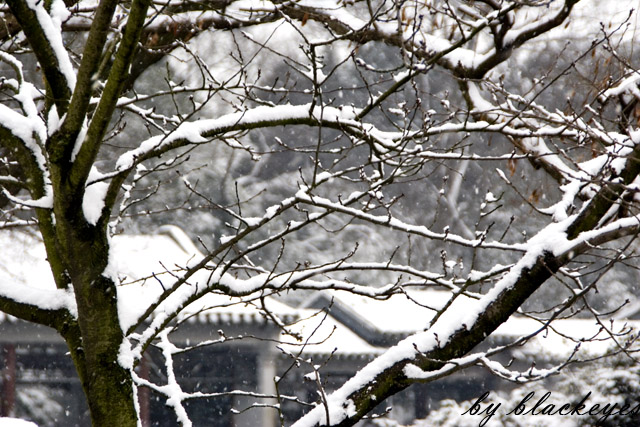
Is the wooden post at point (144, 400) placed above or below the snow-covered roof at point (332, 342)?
below

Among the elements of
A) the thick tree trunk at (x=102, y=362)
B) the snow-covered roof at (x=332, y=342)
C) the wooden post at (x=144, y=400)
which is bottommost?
the thick tree trunk at (x=102, y=362)

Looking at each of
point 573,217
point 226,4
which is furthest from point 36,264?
point 573,217

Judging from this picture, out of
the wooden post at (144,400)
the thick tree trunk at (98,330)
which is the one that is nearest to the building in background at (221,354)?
the wooden post at (144,400)

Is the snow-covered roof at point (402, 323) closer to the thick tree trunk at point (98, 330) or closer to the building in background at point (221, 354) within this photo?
the building in background at point (221, 354)

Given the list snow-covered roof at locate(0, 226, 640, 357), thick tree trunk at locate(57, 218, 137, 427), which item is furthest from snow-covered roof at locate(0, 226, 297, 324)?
thick tree trunk at locate(57, 218, 137, 427)

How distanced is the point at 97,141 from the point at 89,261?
0.58 metres

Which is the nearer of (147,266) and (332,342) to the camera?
(147,266)

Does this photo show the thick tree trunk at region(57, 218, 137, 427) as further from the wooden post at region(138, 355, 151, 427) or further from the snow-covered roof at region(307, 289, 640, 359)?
the snow-covered roof at region(307, 289, 640, 359)

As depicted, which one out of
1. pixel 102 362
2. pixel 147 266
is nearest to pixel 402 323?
pixel 147 266

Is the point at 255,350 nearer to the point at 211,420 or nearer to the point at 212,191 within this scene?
the point at 211,420

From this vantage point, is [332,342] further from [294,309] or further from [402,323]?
[402,323]

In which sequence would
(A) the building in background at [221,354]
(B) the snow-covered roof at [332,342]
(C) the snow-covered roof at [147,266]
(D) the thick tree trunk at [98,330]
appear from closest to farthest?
(D) the thick tree trunk at [98,330] → (C) the snow-covered roof at [147,266] → (A) the building in background at [221,354] → (B) the snow-covered roof at [332,342]

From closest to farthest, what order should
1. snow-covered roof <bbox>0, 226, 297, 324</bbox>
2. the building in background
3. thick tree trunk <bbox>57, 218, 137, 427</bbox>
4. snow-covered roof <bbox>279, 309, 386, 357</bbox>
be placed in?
1. thick tree trunk <bbox>57, 218, 137, 427</bbox>
2. snow-covered roof <bbox>0, 226, 297, 324</bbox>
3. the building in background
4. snow-covered roof <bbox>279, 309, 386, 357</bbox>

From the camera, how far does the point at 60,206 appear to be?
2.78 m
